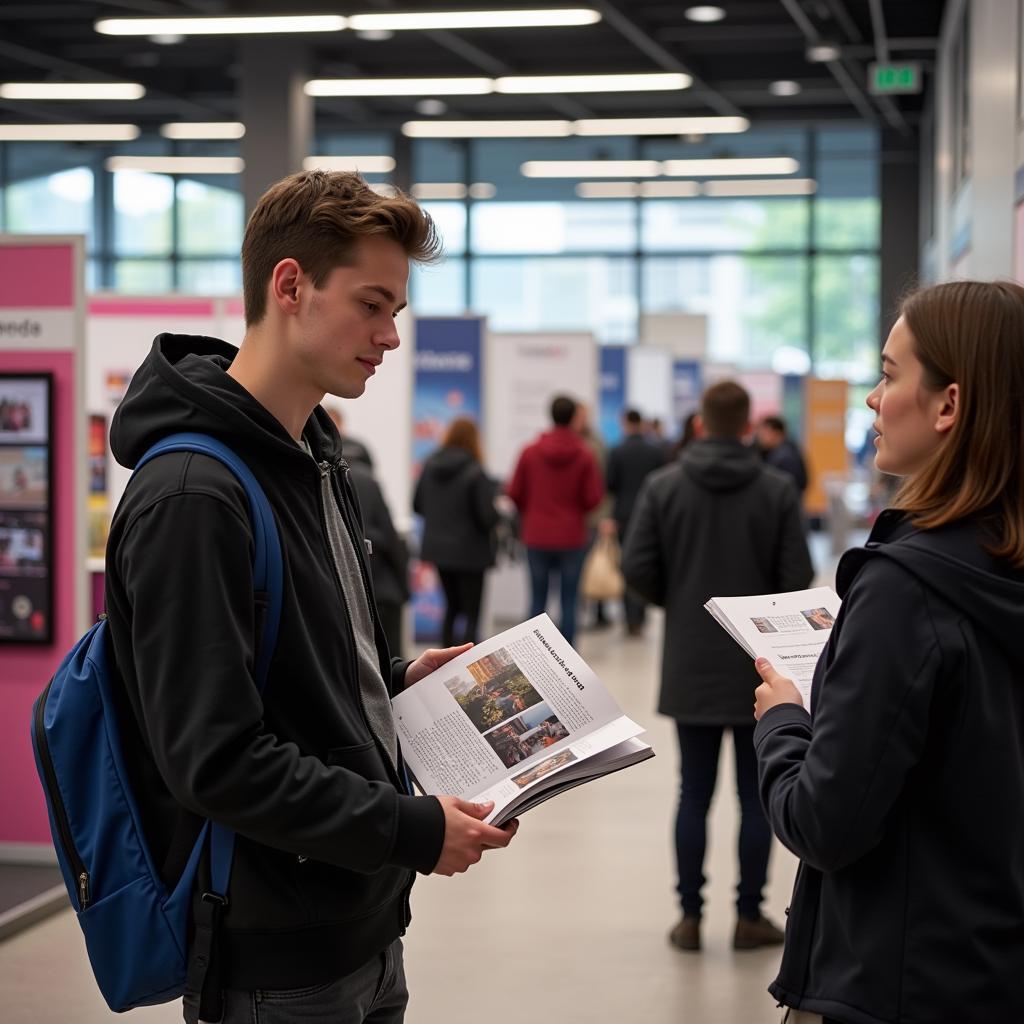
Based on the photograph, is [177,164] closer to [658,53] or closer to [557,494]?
[658,53]

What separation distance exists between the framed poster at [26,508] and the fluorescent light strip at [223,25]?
5.89 meters

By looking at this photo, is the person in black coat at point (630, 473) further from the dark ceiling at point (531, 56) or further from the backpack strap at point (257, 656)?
the backpack strap at point (257, 656)

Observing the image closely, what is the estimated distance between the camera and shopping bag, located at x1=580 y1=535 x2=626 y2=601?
34.2 feet

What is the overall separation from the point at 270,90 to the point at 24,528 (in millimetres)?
7577

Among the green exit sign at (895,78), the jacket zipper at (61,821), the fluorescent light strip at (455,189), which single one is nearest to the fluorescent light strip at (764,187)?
the fluorescent light strip at (455,189)

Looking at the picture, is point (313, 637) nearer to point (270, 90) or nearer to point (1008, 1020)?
point (1008, 1020)

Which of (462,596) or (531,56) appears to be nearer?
(462,596)

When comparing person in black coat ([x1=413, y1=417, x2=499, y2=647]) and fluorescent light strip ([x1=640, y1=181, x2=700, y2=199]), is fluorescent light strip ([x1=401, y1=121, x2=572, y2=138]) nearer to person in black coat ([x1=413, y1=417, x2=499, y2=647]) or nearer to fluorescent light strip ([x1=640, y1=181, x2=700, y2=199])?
fluorescent light strip ([x1=640, y1=181, x2=700, y2=199])

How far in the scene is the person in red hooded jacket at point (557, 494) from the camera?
894cm

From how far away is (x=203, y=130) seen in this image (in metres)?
15.6

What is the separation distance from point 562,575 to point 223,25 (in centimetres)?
453

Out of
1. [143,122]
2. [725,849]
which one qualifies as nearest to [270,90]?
[143,122]

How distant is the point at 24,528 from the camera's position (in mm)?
4680

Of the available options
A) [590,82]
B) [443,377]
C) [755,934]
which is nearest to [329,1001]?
[755,934]
